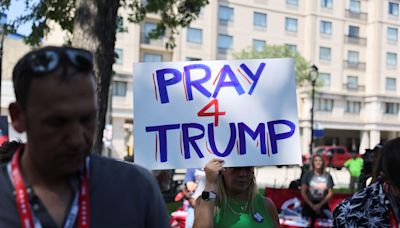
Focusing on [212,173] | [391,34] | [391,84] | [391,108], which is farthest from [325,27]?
[212,173]

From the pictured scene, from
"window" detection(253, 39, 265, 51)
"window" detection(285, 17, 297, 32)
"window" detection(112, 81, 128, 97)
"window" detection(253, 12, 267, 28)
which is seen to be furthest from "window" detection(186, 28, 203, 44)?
"window" detection(285, 17, 297, 32)

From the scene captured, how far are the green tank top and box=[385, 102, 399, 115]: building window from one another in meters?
51.1

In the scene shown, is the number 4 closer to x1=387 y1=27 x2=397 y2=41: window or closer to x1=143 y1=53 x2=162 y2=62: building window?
x1=143 y1=53 x2=162 y2=62: building window

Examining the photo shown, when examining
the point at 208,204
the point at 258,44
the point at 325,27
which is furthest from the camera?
the point at 325,27

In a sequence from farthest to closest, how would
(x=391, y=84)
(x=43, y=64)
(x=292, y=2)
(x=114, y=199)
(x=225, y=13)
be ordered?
(x=391, y=84) < (x=292, y=2) < (x=225, y=13) < (x=114, y=199) < (x=43, y=64)

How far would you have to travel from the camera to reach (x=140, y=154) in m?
3.40

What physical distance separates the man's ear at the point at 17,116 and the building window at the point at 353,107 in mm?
51193

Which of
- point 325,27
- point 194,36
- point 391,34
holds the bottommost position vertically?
point 194,36

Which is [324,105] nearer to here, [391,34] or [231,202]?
[391,34]

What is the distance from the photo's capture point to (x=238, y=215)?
11.3 ft

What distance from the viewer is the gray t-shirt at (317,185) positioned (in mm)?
8078

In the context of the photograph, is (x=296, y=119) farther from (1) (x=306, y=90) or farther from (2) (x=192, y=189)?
(1) (x=306, y=90)

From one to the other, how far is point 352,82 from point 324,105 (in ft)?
14.6

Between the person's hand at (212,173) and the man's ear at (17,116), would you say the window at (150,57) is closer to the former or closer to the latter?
the person's hand at (212,173)
